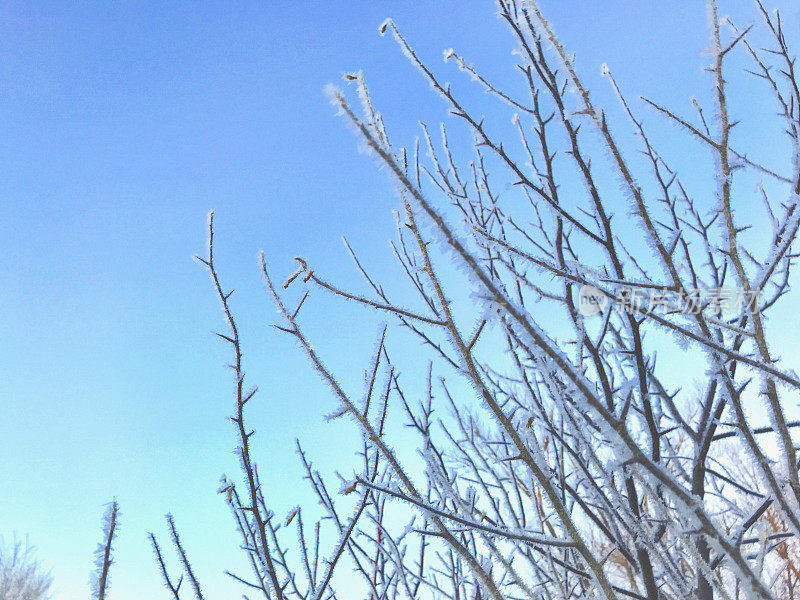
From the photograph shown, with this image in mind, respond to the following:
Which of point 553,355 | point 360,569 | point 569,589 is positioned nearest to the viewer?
point 553,355

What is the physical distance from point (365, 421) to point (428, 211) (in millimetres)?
486

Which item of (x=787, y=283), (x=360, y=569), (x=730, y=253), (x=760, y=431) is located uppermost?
(x=787, y=283)

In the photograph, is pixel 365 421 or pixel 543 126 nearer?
pixel 365 421

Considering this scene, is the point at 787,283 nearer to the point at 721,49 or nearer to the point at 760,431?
the point at 760,431

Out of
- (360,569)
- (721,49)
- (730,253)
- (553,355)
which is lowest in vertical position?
(360,569)

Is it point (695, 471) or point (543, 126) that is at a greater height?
point (543, 126)

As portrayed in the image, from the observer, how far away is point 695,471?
5.52ft

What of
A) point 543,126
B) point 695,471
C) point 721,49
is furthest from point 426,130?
point 695,471

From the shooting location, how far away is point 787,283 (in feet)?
5.28

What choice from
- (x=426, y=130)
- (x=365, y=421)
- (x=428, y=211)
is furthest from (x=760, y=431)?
(x=426, y=130)

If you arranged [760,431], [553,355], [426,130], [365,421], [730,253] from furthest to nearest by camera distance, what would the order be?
[426,130] → [760,431] → [730,253] → [365,421] → [553,355]

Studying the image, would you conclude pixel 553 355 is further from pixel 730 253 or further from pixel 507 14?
pixel 507 14

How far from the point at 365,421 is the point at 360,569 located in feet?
3.60

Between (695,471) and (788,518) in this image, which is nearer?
(788,518)
